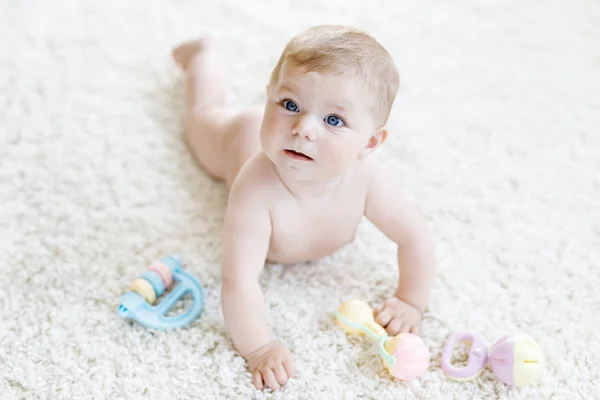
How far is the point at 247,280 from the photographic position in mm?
1055

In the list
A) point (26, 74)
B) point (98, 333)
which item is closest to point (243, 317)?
point (98, 333)

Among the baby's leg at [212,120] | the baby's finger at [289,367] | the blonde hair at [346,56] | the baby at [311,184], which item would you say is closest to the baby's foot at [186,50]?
the baby's leg at [212,120]

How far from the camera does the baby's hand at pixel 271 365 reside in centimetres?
102

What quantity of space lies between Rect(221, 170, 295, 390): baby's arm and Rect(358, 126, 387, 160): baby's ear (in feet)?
0.49

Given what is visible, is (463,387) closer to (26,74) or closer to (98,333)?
(98,333)

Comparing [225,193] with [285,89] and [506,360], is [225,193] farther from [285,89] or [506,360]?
[506,360]

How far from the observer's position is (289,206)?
3.47 ft

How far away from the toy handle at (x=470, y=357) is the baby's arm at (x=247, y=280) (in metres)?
0.22

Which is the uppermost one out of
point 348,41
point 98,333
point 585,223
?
point 348,41

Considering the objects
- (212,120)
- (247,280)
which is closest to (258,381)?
(247,280)

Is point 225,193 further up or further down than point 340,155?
further down

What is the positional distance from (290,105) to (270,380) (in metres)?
0.37

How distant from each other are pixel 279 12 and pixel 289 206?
2.85 ft

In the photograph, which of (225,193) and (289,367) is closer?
(289,367)
